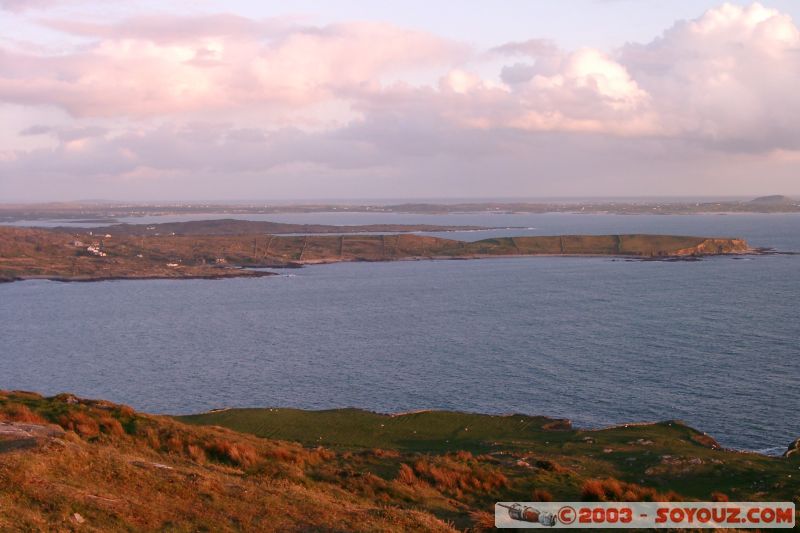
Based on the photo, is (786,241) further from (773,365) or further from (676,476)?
(676,476)

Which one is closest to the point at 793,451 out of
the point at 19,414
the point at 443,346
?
the point at 19,414

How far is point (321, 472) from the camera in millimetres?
22234

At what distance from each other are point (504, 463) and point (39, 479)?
53.2 ft

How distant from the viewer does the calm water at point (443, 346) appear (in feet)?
154

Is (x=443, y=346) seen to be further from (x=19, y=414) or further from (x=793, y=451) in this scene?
(x=19, y=414)

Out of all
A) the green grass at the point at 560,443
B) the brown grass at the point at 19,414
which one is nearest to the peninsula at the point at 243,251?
the green grass at the point at 560,443

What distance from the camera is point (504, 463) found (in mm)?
26953

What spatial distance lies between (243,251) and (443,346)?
103 metres

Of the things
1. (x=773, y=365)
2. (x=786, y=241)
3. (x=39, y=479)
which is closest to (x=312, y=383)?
(x=773, y=365)

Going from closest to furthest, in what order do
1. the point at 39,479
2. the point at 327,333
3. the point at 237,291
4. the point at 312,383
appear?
the point at 39,479, the point at 312,383, the point at 327,333, the point at 237,291

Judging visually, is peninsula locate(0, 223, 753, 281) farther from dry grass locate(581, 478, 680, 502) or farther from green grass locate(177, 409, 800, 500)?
dry grass locate(581, 478, 680, 502)

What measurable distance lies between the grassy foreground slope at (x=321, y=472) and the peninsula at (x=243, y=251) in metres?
103

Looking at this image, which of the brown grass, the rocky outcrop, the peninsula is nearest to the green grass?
the brown grass

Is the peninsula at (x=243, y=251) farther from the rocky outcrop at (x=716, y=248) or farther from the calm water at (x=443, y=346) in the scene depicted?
the calm water at (x=443, y=346)
